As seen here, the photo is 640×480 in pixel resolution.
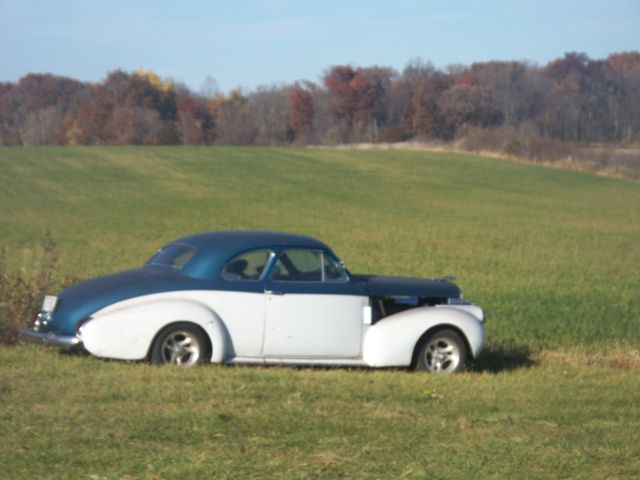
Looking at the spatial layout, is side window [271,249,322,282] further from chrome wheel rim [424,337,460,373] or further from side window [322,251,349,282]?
chrome wheel rim [424,337,460,373]

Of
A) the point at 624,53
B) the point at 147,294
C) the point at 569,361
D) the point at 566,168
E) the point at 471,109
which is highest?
the point at 624,53

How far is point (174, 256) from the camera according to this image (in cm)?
1034

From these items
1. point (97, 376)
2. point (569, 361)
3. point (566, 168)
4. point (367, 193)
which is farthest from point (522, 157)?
point (97, 376)

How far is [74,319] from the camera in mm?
9414

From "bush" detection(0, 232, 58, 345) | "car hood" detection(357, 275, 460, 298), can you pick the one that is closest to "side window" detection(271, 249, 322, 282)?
"car hood" detection(357, 275, 460, 298)

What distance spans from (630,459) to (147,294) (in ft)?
15.6

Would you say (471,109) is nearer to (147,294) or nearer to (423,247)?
(423,247)

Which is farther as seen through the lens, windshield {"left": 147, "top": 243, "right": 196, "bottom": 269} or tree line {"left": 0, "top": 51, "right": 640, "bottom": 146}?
tree line {"left": 0, "top": 51, "right": 640, "bottom": 146}

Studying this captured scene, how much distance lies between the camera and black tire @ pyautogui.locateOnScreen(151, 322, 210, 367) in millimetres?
9344

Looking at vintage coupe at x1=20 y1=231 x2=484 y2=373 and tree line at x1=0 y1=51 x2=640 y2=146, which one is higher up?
tree line at x1=0 y1=51 x2=640 y2=146

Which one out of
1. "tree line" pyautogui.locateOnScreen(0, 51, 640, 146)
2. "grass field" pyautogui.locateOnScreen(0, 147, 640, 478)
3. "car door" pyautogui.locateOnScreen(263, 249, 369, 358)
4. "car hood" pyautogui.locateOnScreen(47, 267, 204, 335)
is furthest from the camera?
"tree line" pyautogui.locateOnScreen(0, 51, 640, 146)

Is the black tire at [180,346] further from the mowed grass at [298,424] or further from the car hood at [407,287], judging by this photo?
the car hood at [407,287]

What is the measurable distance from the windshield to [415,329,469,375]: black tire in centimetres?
247

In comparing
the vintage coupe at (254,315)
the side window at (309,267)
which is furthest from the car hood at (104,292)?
the side window at (309,267)
